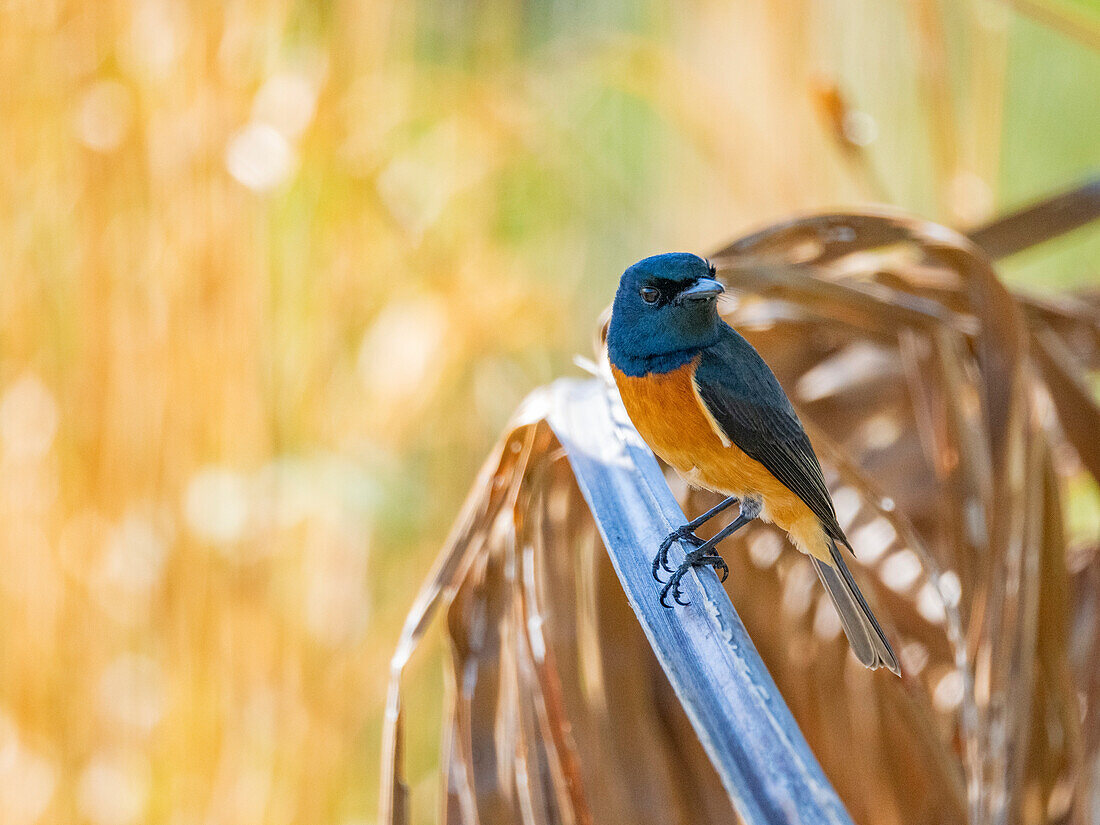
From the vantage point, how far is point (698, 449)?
2.10 ft

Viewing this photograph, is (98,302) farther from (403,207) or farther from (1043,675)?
(1043,675)

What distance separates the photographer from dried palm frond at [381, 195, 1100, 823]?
1.88 ft

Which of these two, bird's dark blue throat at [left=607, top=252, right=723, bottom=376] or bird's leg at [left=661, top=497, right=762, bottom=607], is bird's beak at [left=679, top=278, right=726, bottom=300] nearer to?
bird's dark blue throat at [left=607, top=252, right=723, bottom=376]

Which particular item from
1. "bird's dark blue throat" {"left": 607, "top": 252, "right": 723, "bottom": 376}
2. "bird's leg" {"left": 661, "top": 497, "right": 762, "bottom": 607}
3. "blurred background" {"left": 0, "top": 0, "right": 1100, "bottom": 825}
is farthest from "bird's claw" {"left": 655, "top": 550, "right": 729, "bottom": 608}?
"blurred background" {"left": 0, "top": 0, "right": 1100, "bottom": 825}

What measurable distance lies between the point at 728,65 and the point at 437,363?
0.89 metres

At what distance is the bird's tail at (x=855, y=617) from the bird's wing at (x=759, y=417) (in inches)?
1.9

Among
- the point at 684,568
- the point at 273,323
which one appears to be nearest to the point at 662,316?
the point at 684,568

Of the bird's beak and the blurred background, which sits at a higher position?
the blurred background

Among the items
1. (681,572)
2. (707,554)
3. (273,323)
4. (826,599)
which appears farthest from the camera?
(273,323)

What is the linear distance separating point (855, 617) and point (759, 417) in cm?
16

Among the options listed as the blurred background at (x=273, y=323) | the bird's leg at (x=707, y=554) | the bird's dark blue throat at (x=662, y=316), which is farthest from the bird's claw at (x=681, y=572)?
the blurred background at (x=273, y=323)

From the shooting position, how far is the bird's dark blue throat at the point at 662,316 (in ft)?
1.95

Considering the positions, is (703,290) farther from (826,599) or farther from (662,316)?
(826,599)

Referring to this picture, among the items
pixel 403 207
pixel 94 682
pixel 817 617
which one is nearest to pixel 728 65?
pixel 403 207
